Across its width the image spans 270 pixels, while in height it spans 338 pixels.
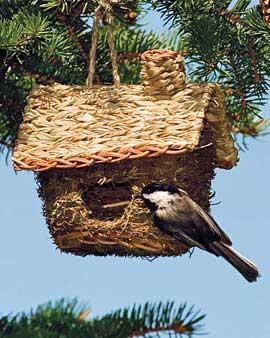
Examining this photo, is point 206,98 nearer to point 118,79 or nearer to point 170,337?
point 118,79

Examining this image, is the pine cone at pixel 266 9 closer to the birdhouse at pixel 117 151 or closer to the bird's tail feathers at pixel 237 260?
the birdhouse at pixel 117 151

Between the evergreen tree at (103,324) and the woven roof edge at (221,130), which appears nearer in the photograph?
the evergreen tree at (103,324)

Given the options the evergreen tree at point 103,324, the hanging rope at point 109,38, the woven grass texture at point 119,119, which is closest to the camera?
the evergreen tree at point 103,324

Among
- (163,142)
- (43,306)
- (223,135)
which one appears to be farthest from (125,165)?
(43,306)

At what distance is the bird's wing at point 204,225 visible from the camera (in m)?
2.11

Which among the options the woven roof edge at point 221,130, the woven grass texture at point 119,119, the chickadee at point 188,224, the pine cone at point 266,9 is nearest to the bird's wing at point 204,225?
the chickadee at point 188,224

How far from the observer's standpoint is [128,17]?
2.43 metres

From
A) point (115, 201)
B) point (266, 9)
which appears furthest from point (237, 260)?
point (266, 9)

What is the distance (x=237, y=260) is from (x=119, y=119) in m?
0.35

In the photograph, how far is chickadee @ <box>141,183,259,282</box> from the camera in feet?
6.88

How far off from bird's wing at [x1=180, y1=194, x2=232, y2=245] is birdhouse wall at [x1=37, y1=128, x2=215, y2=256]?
2.4 inches

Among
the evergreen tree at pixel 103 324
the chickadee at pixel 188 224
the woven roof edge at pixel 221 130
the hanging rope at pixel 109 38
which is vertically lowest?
the evergreen tree at pixel 103 324

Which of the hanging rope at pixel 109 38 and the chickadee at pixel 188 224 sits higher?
the hanging rope at pixel 109 38

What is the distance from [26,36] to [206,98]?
0.36 meters
